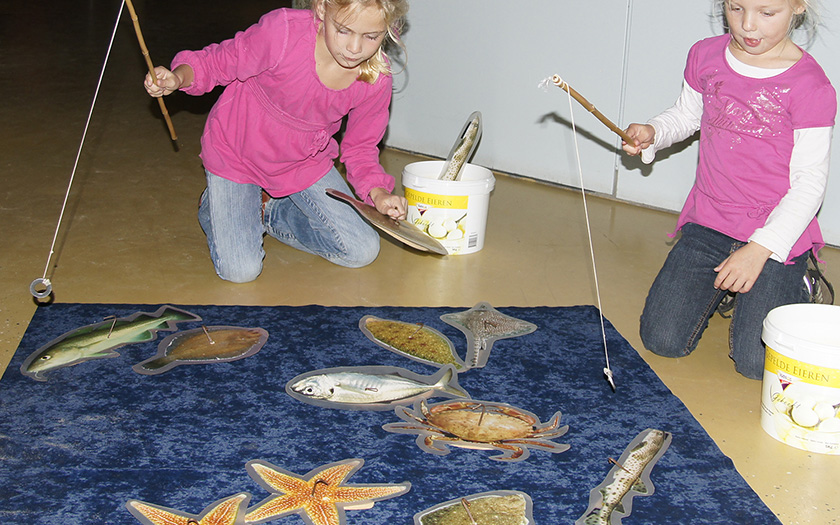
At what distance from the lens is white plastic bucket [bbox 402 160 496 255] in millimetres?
2266

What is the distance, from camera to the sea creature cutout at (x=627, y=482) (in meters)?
1.32

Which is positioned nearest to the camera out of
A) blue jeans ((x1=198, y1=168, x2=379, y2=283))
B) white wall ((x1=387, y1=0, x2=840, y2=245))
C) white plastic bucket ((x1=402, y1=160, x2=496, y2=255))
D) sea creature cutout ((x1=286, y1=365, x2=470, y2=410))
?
sea creature cutout ((x1=286, y1=365, x2=470, y2=410))

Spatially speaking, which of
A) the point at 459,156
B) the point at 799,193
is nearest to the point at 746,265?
the point at 799,193

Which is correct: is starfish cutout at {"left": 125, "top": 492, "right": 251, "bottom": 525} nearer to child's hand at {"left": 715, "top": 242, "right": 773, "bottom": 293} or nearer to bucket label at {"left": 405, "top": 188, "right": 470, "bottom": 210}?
child's hand at {"left": 715, "top": 242, "right": 773, "bottom": 293}

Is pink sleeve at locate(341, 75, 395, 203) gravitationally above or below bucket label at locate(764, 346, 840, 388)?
above

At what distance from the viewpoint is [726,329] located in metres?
2.00

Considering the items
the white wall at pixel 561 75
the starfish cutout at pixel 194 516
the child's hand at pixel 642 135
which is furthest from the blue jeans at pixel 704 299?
the starfish cutout at pixel 194 516

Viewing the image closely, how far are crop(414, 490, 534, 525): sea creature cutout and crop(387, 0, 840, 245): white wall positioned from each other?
1524 millimetres

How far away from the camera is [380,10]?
1.77 metres

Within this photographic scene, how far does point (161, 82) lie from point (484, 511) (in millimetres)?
1033

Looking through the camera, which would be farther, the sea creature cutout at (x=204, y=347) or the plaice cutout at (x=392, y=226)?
the plaice cutout at (x=392, y=226)

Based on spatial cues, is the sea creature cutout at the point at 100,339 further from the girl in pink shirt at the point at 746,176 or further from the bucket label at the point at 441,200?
the girl in pink shirt at the point at 746,176

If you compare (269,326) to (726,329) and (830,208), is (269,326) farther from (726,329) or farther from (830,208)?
(830,208)

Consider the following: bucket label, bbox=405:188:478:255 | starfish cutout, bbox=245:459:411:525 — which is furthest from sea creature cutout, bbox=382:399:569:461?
bucket label, bbox=405:188:478:255
